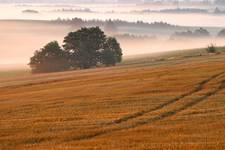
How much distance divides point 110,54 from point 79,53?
745 cm

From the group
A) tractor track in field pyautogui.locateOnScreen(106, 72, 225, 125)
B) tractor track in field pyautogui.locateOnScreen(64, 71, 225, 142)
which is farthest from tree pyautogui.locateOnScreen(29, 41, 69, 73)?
tractor track in field pyautogui.locateOnScreen(64, 71, 225, 142)

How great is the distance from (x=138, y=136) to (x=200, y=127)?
13.0 ft

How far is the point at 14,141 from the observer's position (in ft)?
110

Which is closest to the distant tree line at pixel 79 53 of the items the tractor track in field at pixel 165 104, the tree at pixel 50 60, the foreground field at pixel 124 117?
the tree at pixel 50 60

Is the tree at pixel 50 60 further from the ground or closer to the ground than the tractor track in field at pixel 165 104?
closer to the ground

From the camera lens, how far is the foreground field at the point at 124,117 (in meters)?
31.1

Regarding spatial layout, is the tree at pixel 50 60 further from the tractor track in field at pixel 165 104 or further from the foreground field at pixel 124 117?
the tractor track in field at pixel 165 104

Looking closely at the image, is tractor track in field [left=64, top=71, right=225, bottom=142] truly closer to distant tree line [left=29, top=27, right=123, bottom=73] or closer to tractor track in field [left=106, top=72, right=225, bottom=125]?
tractor track in field [left=106, top=72, right=225, bottom=125]

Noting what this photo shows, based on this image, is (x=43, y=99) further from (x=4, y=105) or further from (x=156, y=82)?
(x=156, y=82)

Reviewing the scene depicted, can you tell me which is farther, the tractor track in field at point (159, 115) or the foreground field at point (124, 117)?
the tractor track in field at point (159, 115)

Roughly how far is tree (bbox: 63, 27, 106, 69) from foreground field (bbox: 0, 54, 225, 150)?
78.3 meters

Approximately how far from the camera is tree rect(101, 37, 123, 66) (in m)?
140

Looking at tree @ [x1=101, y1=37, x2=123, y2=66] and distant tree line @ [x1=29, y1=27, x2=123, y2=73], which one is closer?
tree @ [x1=101, y1=37, x2=123, y2=66]

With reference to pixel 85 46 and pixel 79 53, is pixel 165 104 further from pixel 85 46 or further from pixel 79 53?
pixel 85 46
